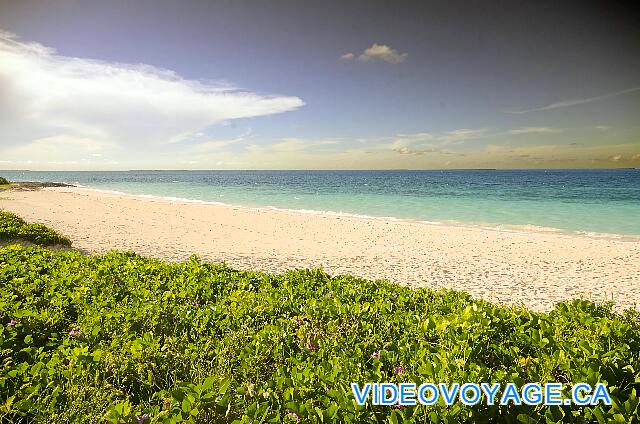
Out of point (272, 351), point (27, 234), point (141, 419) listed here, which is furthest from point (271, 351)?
point (27, 234)

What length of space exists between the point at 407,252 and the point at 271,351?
41.7 feet

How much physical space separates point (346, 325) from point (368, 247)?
1259 centimetres

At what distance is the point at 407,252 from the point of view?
1571 cm

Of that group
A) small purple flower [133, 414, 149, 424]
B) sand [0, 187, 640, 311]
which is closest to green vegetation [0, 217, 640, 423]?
small purple flower [133, 414, 149, 424]

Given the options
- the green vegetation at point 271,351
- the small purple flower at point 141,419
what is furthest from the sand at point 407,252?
the small purple flower at point 141,419

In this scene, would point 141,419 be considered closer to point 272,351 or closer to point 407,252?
point 272,351

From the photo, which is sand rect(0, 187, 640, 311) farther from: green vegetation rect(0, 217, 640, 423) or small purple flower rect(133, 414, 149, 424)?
small purple flower rect(133, 414, 149, 424)

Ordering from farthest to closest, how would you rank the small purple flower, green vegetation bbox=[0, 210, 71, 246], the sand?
1. green vegetation bbox=[0, 210, 71, 246]
2. the sand
3. the small purple flower

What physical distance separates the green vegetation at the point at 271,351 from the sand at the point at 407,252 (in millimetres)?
3764

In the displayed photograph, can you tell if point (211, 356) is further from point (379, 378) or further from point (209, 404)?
point (379, 378)

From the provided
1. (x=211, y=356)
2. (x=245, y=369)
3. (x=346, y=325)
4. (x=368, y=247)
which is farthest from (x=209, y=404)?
(x=368, y=247)

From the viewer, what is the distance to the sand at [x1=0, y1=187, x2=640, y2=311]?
1113 centimetres

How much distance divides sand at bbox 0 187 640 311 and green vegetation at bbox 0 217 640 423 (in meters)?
3.76

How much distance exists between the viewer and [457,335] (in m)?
3.73
